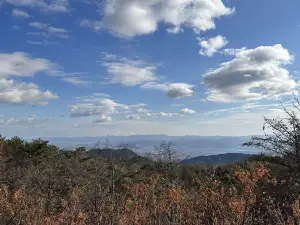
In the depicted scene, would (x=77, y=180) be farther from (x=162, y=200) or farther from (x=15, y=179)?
(x=162, y=200)

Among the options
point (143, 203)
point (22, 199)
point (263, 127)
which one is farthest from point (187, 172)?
point (22, 199)

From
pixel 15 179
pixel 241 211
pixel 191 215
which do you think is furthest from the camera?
pixel 15 179

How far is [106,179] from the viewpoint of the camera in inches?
840

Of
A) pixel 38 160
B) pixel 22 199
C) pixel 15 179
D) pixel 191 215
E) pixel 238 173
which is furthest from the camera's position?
pixel 38 160

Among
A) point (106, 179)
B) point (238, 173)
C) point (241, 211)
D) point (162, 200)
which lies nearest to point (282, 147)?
point (162, 200)

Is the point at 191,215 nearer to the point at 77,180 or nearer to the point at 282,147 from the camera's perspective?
the point at 282,147

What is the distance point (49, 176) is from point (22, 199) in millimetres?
15657

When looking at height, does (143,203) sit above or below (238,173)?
below

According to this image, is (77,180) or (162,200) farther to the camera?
(77,180)

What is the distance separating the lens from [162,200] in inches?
361

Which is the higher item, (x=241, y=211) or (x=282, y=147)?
(x=282, y=147)

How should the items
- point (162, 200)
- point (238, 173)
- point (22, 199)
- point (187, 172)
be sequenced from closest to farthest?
point (238, 173)
point (22, 199)
point (162, 200)
point (187, 172)

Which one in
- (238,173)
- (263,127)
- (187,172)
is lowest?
(187,172)

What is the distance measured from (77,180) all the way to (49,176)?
2.14 m
